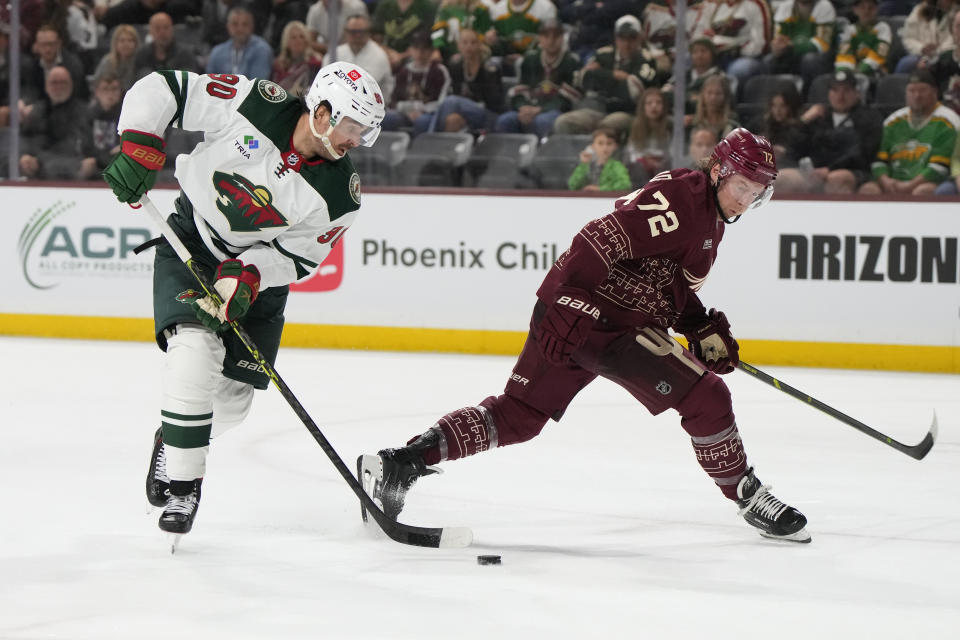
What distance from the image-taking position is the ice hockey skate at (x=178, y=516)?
2.98 meters

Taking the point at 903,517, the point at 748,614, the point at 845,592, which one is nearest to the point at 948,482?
the point at 903,517

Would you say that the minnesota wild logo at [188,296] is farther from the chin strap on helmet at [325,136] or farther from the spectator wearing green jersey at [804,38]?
the spectator wearing green jersey at [804,38]

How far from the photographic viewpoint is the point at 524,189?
6.97 meters

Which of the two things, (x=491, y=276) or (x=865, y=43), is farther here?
(x=491, y=276)

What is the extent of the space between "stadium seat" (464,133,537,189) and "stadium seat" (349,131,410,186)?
1.25ft

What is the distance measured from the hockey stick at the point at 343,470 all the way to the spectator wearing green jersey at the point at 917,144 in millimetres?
4113

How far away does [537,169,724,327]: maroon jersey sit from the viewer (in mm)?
3078

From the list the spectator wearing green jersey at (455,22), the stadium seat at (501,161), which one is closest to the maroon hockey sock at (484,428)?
the stadium seat at (501,161)

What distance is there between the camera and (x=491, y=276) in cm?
695

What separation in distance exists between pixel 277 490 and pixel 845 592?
1640 mm

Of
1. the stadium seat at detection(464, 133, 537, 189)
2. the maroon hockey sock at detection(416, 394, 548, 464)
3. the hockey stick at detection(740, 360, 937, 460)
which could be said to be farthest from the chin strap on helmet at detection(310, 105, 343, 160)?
the stadium seat at detection(464, 133, 537, 189)

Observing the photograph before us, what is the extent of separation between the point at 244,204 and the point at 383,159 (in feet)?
13.3

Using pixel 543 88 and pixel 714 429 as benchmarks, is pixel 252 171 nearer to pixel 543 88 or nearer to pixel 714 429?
pixel 714 429

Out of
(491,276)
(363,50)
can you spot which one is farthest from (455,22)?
(491,276)
